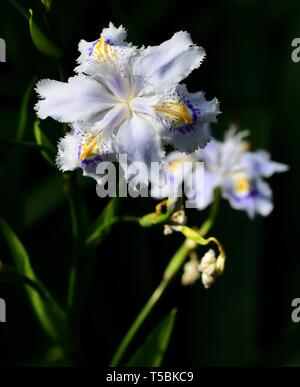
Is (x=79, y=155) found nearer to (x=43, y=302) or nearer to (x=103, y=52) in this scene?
(x=103, y=52)

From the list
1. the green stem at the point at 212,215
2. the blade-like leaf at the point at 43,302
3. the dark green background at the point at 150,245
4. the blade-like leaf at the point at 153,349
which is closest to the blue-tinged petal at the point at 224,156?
the green stem at the point at 212,215

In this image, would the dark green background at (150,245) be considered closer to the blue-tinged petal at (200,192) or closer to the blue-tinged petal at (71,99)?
the blue-tinged petal at (200,192)

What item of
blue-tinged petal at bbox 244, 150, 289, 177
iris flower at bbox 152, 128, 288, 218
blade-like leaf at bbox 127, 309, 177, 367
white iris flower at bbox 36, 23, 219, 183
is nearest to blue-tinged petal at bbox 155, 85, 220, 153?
white iris flower at bbox 36, 23, 219, 183

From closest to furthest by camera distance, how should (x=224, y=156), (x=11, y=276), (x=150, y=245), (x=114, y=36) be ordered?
1. (x=114, y=36)
2. (x=11, y=276)
3. (x=224, y=156)
4. (x=150, y=245)

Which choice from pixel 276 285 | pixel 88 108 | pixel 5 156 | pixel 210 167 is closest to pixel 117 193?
pixel 88 108

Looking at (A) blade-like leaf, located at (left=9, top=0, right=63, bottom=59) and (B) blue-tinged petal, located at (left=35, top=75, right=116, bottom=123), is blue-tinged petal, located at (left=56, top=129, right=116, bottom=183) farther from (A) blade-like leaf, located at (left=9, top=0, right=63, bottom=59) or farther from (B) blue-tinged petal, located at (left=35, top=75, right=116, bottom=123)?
(A) blade-like leaf, located at (left=9, top=0, right=63, bottom=59)

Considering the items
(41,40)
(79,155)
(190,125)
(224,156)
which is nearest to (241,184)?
(224,156)
